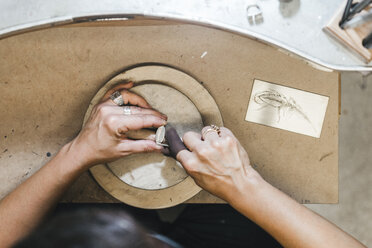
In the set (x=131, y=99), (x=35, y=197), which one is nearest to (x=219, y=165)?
(x=131, y=99)

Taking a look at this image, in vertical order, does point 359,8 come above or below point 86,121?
above

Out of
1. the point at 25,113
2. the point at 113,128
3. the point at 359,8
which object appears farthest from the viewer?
the point at 25,113

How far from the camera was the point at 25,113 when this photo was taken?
767 mm

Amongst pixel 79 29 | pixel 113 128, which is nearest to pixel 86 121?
pixel 113 128

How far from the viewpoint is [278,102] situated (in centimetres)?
77

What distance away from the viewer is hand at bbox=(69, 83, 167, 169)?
0.67 metres

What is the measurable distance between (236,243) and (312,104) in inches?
18.0

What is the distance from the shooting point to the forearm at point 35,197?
2.20 ft

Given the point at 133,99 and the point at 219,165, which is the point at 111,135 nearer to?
the point at 133,99

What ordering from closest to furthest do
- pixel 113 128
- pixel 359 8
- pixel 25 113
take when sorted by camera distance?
pixel 359 8 → pixel 113 128 → pixel 25 113

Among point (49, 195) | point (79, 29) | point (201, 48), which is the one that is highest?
point (79, 29)

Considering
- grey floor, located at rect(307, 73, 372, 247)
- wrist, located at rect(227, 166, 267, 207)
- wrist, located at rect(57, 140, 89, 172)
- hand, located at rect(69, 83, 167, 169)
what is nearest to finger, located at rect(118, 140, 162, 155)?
hand, located at rect(69, 83, 167, 169)

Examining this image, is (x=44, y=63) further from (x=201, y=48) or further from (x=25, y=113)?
(x=201, y=48)

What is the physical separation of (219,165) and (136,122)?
0.22 meters
